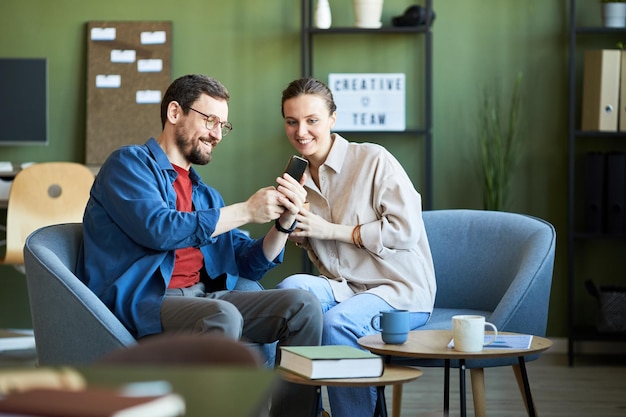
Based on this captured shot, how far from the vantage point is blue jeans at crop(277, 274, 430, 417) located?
2.63 metres

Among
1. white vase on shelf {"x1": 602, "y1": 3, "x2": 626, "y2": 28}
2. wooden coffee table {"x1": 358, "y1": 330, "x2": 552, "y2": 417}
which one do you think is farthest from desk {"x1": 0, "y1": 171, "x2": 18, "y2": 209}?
white vase on shelf {"x1": 602, "y1": 3, "x2": 626, "y2": 28}

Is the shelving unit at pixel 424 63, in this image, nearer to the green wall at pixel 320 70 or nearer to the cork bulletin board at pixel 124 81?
the green wall at pixel 320 70

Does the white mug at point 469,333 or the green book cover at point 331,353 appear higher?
the white mug at point 469,333

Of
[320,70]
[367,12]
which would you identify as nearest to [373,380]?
[367,12]

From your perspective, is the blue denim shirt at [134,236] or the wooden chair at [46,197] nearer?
the blue denim shirt at [134,236]

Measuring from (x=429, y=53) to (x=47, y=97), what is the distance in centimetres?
205

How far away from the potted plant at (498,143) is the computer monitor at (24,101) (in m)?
2.30

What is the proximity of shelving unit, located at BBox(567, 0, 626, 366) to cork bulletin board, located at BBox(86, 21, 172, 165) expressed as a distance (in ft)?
7.00

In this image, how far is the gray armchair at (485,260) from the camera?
9.76 ft

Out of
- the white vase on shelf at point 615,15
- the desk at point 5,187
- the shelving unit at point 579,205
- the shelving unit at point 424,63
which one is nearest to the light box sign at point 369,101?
the shelving unit at point 424,63

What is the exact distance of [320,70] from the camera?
502cm

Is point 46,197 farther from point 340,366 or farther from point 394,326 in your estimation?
point 340,366

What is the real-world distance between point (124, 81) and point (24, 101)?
54 centimetres

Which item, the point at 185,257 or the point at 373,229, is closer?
the point at 185,257
